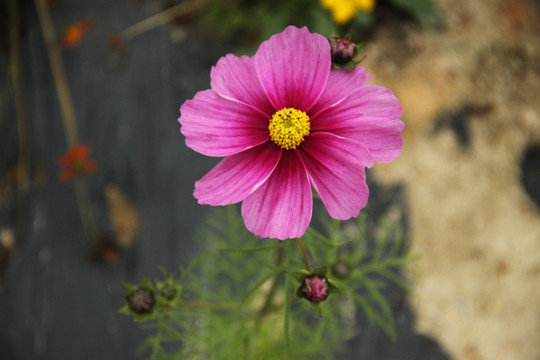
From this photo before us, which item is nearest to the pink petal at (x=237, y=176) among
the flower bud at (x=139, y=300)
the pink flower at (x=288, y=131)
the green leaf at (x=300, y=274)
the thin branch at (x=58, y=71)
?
the pink flower at (x=288, y=131)

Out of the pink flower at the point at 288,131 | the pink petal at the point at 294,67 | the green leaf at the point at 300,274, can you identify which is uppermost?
the pink petal at the point at 294,67

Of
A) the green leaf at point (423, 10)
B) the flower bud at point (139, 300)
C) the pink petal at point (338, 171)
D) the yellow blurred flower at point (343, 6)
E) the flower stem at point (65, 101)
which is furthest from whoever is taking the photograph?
the flower stem at point (65, 101)

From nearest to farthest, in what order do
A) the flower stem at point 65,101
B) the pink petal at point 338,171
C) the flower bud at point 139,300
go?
1. the pink petal at point 338,171
2. the flower bud at point 139,300
3. the flower stem at point 65,101

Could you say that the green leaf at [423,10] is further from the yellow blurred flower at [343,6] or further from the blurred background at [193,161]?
the yellow blurred flower at [343,6]

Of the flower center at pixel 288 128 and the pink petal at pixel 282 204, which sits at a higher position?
the flower center at pixel 288 128

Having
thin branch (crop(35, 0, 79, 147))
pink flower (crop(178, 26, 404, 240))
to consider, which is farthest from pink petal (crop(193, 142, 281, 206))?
thin branch (crop(35, 0, 79, 147))

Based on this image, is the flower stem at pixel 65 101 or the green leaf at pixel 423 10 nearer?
the green leaf at pixel 423 10

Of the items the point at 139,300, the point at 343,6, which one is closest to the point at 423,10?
the point at 343,6
